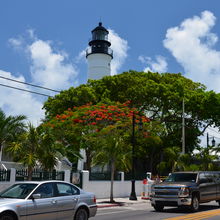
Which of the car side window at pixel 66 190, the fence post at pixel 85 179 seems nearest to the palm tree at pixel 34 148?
the fence post at pixel 85 179

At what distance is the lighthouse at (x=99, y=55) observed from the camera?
51.3 meters

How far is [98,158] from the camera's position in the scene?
22.2 metres

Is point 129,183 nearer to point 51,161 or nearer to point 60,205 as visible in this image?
point 51,161

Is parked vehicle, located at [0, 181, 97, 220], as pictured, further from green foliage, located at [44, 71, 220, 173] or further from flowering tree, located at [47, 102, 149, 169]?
green foliage, located at [44, 71, 220, 173]

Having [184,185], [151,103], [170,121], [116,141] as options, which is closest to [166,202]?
[184,185]

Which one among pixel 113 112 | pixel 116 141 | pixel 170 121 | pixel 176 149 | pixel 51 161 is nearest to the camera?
pixel 51 161

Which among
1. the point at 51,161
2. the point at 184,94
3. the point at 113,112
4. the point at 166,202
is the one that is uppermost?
the point at 184,94

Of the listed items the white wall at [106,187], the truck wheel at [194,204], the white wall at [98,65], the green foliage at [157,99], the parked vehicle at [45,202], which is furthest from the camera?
the white wall at [98,65]

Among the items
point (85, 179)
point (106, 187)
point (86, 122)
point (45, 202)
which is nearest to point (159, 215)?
point (45, 202)

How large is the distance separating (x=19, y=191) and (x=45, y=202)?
0.87 m

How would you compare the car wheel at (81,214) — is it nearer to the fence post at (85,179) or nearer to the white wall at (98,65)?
the fence post at (85,179)

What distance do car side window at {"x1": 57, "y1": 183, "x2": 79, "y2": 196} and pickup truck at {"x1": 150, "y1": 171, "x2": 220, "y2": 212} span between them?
6.17 m

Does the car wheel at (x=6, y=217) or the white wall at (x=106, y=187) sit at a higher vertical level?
the car wheel at (x=6, y=217)

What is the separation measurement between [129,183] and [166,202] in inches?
437
